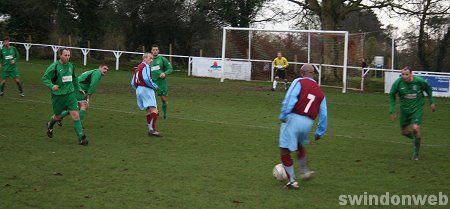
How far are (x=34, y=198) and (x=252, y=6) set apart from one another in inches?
1471

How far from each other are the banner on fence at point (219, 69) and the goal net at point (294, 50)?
0.66 feet

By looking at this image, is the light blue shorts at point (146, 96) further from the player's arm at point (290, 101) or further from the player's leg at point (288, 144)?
the player's arm at point (290, 101)

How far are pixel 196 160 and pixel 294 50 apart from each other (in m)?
22.8

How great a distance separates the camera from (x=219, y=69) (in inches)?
1371

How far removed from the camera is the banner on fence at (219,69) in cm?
3369

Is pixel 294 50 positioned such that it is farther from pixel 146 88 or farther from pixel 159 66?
pixel 146 88

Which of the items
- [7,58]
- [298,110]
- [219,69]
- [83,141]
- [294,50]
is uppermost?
[294,50]

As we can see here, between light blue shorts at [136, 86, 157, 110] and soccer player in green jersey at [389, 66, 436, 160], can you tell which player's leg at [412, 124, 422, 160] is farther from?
light blue shorts at [136, 86, 157, 110]

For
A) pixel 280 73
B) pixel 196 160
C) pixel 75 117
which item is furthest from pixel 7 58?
pixel 280 73

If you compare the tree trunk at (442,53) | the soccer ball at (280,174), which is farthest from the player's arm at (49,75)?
the tree trunk at (442,53)

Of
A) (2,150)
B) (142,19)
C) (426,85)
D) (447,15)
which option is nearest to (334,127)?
(426,85)

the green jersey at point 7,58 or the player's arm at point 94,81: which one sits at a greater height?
the green jersey at point 7,58

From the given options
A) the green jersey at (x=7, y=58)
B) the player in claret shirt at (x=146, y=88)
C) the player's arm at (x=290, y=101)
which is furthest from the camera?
the green jersey at (x=7, y=58)

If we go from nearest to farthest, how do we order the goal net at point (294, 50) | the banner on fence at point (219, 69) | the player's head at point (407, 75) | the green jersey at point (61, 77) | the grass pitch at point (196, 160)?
the grass pitch at point (196, 160)
the player's head at point (407, 75)
the green jersey at point (61, 77)
the goal net at point (294, 50)
the banner on fence at point (219, 69)
